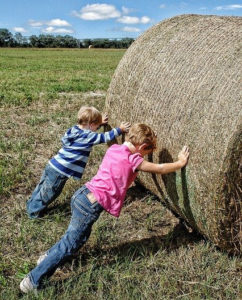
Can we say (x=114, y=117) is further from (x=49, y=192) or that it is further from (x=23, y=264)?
(x=23, y=264)

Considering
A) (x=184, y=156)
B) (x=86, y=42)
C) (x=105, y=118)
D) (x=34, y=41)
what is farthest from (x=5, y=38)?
(x=184, y=156)

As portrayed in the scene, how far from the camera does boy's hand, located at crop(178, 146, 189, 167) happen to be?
391 centimetres

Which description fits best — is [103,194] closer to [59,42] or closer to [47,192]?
[47,192]

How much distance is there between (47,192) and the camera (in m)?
4.87

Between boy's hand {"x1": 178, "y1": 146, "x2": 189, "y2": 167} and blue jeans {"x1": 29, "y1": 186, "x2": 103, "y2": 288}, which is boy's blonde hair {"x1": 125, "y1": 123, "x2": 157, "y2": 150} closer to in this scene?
boy's hand {"x1": 178, "y1": 146, "x2": 189, "y2": 167}

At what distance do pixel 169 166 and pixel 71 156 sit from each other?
1236 mm

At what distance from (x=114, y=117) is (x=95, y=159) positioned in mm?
1446

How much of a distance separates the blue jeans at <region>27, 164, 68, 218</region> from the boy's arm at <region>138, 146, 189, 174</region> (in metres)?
1.19

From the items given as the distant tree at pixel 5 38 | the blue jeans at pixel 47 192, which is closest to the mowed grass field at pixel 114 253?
the blue jeans at pixel 47 192

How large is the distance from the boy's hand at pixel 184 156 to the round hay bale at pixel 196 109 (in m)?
0.05

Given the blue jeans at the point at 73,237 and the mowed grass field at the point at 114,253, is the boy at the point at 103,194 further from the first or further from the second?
the mowed grass field at the point at 114,253

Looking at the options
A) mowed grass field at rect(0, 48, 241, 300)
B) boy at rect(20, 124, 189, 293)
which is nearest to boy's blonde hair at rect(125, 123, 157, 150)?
boy at rect(20, 124, 189, 293)

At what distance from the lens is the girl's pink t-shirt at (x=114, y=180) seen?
388 cm

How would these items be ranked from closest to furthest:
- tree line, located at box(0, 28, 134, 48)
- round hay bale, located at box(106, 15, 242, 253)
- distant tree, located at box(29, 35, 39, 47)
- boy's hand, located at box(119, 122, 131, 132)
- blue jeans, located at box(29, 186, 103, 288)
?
round hay bale, located at box(106, 15, 242, 253) → blue jeans, located at box(29, 186, 103, 288) → boy's hand, located at box(119, 122, 131, 132) → tree line, located at box(0, 28, 134, 48) → distant tree, located at box(29, 35, 39, 47)
